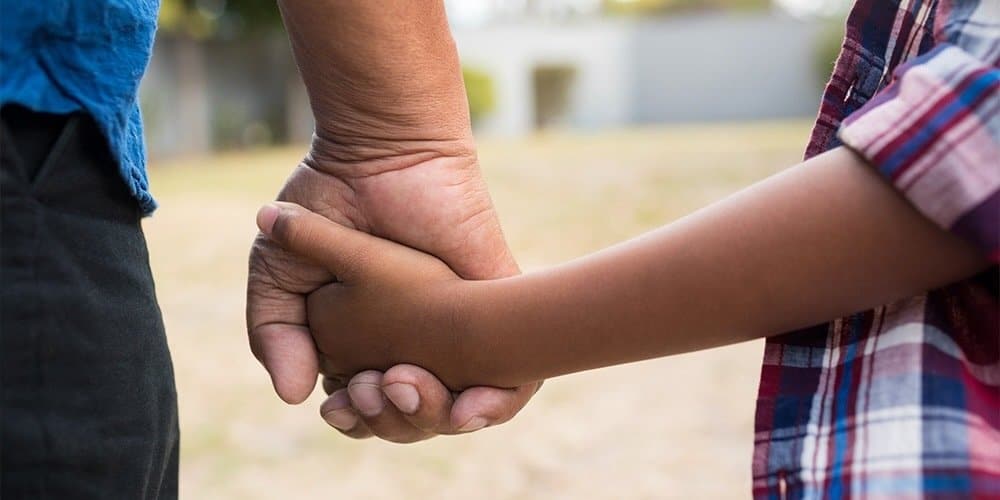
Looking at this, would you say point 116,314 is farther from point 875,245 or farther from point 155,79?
point 155,79

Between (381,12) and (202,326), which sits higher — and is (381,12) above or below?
below

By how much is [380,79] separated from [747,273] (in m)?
0.47

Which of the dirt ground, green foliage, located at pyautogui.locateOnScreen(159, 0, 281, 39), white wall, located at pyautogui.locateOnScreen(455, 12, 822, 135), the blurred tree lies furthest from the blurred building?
the dirt ground

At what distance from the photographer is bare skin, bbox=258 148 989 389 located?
0.82 meters

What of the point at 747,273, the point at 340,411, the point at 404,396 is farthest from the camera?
the point at 340,411

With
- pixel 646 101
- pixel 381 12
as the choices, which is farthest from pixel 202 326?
pixel 646 101

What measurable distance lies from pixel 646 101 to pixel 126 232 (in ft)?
69.8

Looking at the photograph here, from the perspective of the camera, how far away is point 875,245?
2.69 feet

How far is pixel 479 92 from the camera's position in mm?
19344

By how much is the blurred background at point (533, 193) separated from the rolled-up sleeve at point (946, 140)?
6.84ft

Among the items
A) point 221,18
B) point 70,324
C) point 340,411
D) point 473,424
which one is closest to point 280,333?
point 340,411

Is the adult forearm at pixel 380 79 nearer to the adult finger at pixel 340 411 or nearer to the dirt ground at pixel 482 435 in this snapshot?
the adult finger at pixel 340 411

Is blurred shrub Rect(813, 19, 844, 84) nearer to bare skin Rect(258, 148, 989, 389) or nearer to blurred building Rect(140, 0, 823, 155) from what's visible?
blurred building Rect(140, 0, 823, 155)

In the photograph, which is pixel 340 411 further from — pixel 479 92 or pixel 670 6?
pixel 670 6
